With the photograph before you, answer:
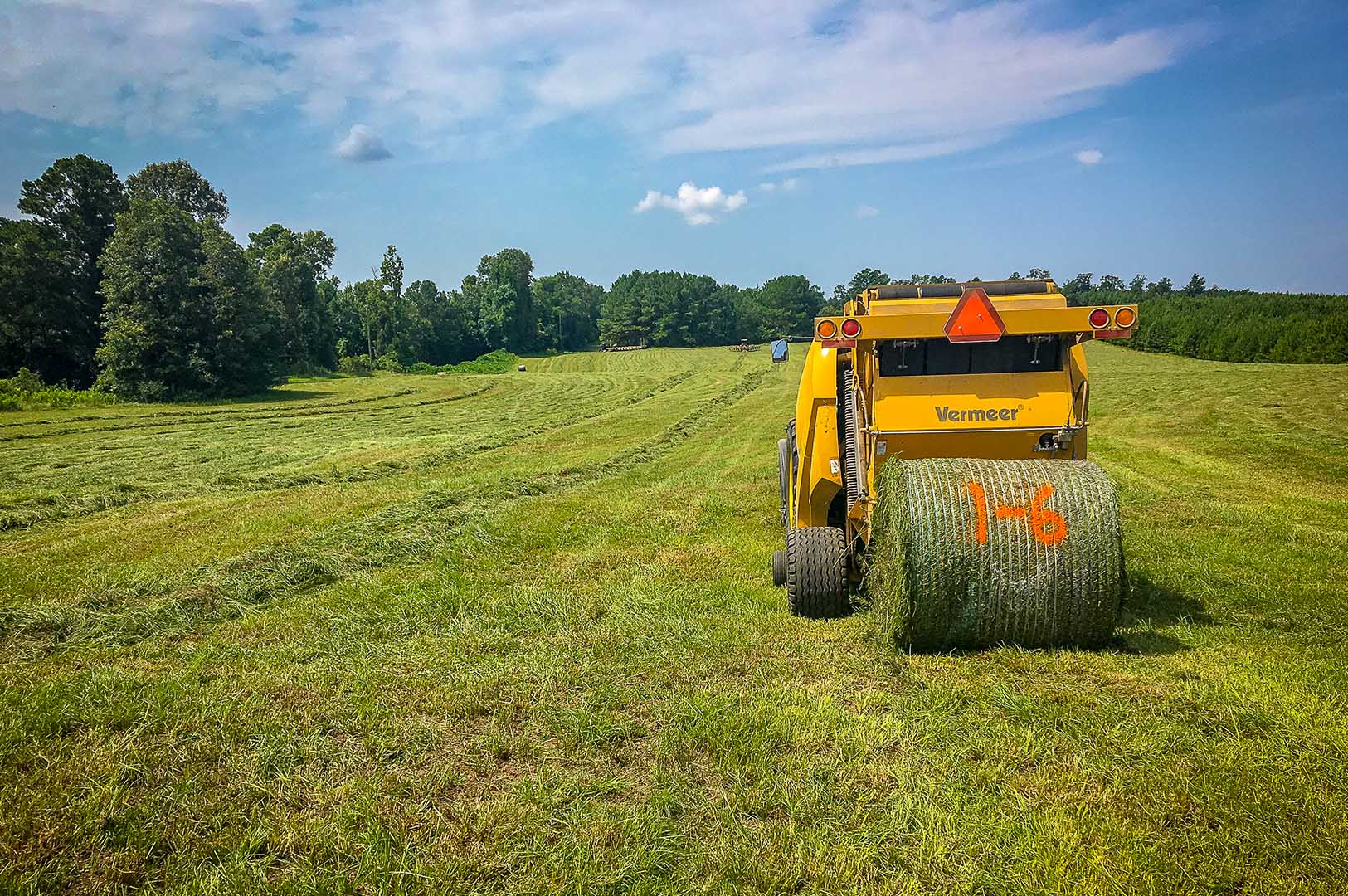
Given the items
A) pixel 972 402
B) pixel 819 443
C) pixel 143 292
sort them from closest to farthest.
Answer: pixel 972 402 → pixel 819 443 → pixel 143 292

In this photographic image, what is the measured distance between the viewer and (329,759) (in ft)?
14.1

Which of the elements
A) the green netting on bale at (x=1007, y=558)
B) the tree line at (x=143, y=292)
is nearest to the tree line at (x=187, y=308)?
the tree line at (x=143, y=292)

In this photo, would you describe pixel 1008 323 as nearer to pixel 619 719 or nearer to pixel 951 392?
pixel 951 392

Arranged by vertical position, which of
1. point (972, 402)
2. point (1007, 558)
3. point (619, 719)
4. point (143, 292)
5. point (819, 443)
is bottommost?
point (619, 719)

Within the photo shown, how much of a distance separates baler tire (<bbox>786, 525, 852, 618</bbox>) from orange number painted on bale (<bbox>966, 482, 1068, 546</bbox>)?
1.41 metres

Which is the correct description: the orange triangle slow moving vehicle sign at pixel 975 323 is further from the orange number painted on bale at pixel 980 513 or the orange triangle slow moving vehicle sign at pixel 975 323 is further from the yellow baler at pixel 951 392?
the orange number painted on bale at pixel 980 513

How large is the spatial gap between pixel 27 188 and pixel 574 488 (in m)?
43.0

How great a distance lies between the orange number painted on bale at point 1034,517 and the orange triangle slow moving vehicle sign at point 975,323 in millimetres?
1374

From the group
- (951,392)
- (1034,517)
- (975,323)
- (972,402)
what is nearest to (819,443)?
(951,392)

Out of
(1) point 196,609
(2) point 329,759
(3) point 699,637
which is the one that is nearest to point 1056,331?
(3) point 699,637

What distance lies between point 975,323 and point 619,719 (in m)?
4.06

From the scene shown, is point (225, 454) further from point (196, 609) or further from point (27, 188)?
point (27, 188)

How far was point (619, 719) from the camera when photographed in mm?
4668

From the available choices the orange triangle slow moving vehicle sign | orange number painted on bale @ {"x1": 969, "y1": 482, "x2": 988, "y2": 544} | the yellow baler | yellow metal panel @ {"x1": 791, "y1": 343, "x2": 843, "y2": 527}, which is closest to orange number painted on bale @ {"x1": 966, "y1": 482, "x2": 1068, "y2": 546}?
orange number painted on bale @ {"x1": 969, "y1": 482, "x2": 988, "y2": 544}
